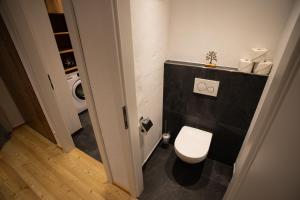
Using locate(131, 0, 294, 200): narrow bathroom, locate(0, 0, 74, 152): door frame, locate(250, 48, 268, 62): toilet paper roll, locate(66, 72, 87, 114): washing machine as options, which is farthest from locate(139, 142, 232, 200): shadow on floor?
locate(66, 72, 87, 114): washing machine

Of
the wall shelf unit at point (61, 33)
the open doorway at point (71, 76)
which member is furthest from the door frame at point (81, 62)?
the wall shelf unit at point (61, 33)

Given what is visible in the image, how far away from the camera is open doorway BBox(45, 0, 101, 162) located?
88.8 inches

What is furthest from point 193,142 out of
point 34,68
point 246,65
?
point 34,68

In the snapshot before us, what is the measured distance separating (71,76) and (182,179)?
7.58 ft

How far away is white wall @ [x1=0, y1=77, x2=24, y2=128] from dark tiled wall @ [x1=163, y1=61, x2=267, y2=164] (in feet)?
8.29

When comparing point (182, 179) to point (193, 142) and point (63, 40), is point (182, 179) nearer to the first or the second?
point (193, 142)

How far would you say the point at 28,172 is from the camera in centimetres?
189

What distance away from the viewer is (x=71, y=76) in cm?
256

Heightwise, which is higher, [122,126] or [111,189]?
[122,126]

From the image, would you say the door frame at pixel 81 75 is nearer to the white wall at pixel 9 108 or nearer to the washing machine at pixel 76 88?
the washing machine at pixel 76 88

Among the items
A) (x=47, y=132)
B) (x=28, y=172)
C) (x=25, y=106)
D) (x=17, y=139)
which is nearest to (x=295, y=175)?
(x=28, y=172)

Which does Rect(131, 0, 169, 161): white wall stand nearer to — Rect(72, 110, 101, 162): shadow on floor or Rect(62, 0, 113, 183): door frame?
Rect(62, 0, 113, 183): door frame

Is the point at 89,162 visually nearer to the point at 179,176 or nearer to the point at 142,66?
the point at 179,176

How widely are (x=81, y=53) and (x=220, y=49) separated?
132 centimetres
